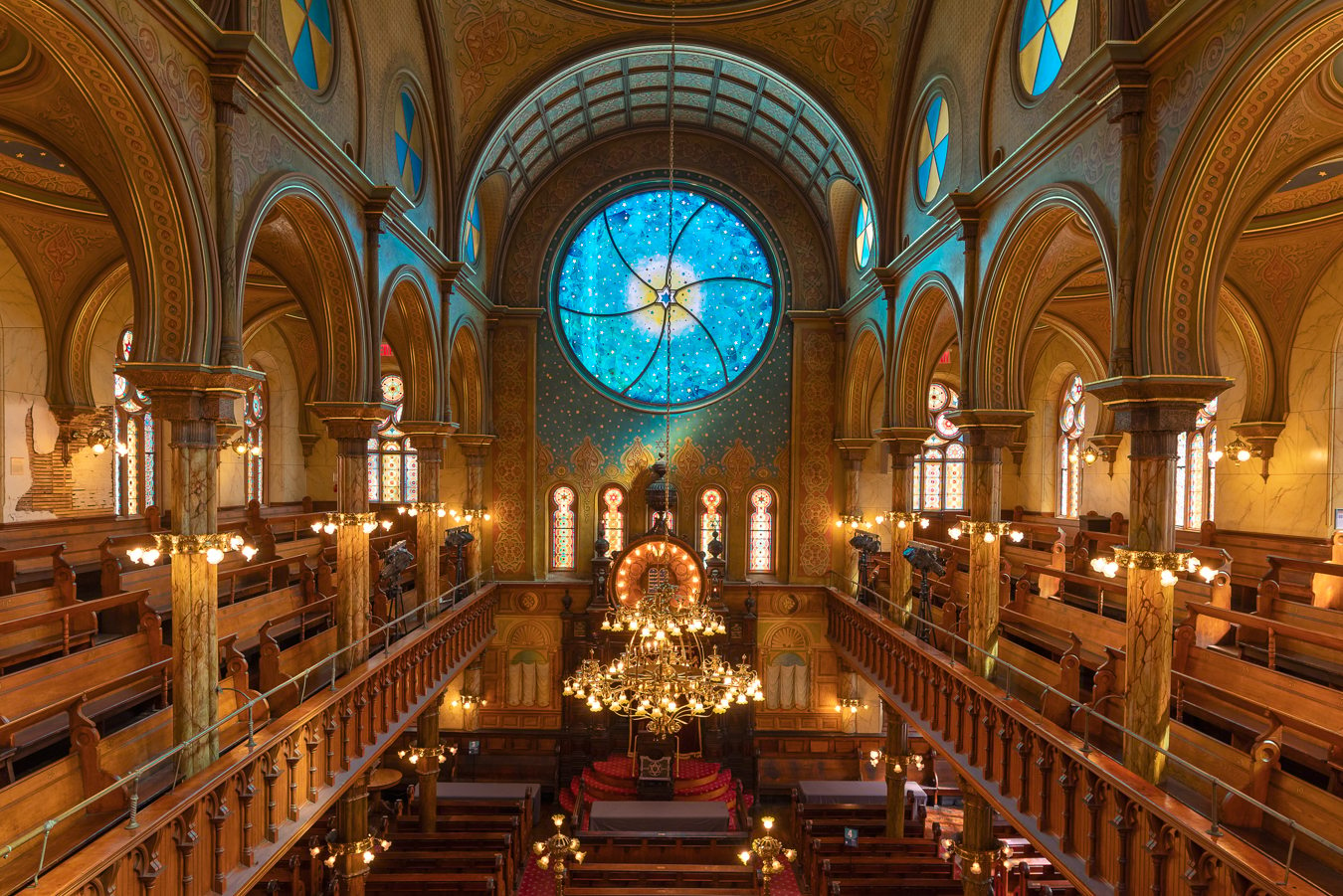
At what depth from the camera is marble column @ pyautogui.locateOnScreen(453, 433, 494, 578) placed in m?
22.4

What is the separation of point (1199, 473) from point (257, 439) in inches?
1049

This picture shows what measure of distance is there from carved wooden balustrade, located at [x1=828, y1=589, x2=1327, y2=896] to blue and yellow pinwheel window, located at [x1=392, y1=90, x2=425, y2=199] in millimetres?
13227

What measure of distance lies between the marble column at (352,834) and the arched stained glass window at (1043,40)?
14927mm

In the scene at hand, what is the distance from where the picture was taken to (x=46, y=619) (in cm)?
920

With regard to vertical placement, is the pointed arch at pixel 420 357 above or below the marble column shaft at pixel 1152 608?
above

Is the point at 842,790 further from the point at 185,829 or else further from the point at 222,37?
the point at 222,37

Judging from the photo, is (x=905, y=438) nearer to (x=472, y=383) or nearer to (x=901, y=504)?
(x=901, y=504)

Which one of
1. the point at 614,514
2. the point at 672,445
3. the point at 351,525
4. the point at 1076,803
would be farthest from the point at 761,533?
the point at 1076,803

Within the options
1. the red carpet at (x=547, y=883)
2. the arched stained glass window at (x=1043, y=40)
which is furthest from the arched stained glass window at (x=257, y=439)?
the arched stained glass window at (x=1043, y=40)

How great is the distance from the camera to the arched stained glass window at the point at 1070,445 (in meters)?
25.2

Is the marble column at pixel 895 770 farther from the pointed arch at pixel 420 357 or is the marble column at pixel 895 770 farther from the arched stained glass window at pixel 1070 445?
the pointed arch at pixel 420 357

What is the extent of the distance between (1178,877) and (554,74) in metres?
18.4

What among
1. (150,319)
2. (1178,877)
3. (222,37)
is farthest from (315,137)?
(1178,877)

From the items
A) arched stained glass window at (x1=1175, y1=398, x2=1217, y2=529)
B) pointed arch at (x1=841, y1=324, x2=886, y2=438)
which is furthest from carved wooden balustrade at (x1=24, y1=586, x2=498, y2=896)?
arched stained glass window at (x1=1175, y1=398, x2=1217, y2=529)
